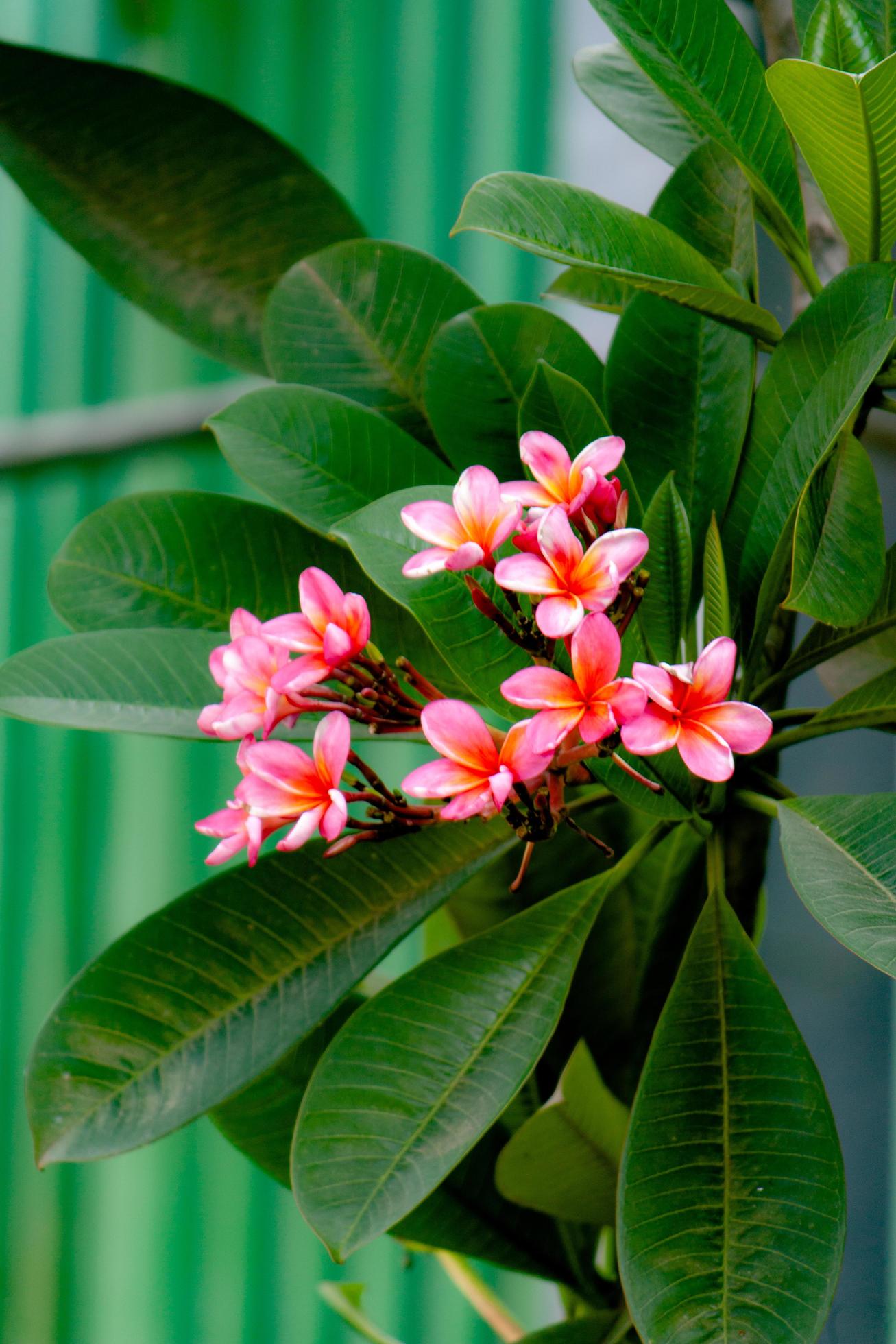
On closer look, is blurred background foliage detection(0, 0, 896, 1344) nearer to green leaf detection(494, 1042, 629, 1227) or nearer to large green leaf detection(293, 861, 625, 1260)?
green leaf detection(494, 1042, 629, 1227)

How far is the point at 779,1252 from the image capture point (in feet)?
1.46

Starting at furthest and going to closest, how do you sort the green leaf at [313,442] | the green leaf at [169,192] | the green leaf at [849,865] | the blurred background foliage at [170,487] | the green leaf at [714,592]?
the blurred background foliage at [170,487] → the green leaf at [169,192] → the green leaf at [313,442] → the green leaf at [714,592] → the green leaf at [849,865]

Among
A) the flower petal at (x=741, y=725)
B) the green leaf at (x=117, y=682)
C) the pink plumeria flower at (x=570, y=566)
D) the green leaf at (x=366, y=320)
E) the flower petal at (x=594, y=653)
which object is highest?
the green leaf at (x=366, y=320)

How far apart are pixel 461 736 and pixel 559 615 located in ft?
0.21

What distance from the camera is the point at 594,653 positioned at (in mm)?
407

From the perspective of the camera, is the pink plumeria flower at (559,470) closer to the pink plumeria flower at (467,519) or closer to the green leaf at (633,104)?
the pink plumeria flower at (467,519)

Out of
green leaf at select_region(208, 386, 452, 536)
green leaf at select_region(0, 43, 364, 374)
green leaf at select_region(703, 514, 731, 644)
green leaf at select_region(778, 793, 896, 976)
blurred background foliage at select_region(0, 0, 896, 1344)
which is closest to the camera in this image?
green leaf at select_region(778, 793, 896, 976)

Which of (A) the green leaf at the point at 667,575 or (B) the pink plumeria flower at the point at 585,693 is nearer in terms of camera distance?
(B) the pink plumeria flower at the point at 585,693

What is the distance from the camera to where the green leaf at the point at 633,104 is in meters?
0.71

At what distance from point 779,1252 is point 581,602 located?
0.29m

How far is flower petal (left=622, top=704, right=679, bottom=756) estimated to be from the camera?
1.29 feet

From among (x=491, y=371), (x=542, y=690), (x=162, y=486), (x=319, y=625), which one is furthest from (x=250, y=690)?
(x=162, y=486)

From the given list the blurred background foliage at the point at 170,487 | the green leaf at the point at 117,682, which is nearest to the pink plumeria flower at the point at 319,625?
the green leaf at the point at 117,682

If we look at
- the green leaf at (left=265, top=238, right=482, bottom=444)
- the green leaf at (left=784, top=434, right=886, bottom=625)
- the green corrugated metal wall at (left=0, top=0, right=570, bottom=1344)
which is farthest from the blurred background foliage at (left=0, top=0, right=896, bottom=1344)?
the green leaf at (left=784, top=434, right=886, bottom=625)
